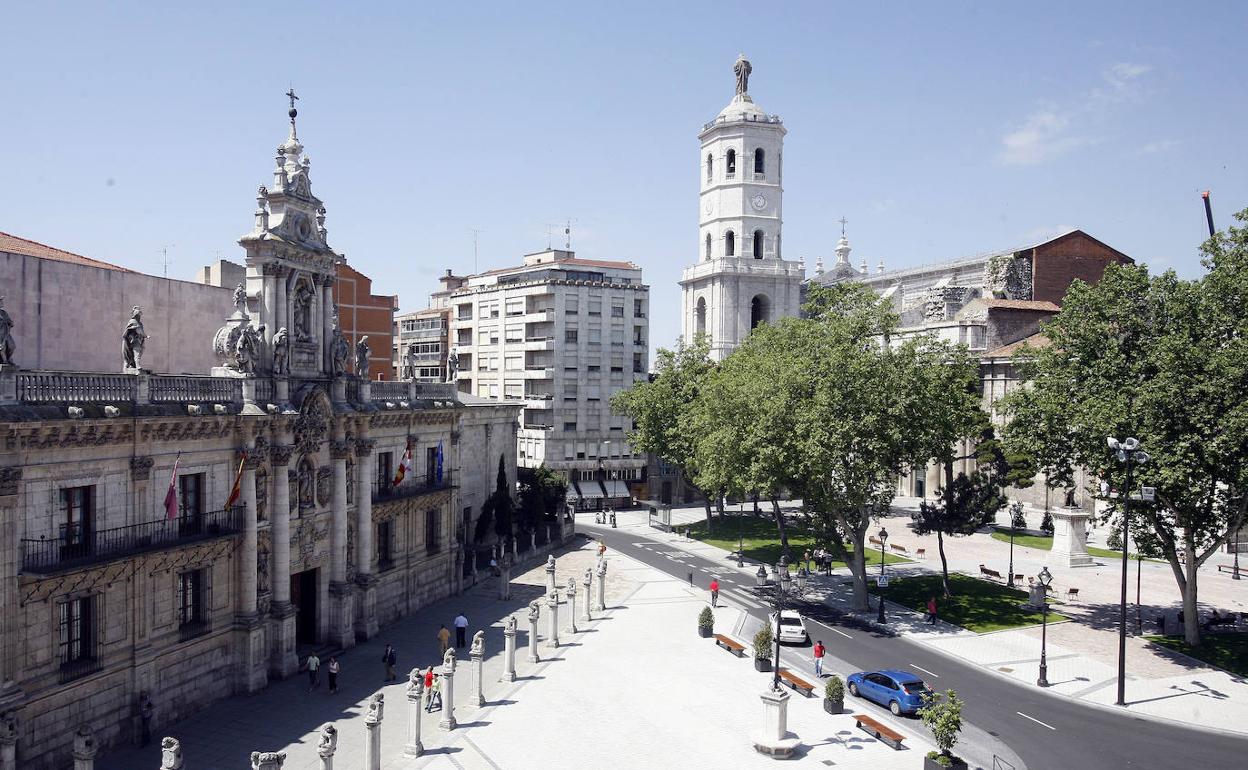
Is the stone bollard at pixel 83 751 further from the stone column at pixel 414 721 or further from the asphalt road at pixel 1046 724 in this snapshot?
the asphalt road at pixel 1046 724

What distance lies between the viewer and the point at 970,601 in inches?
1743

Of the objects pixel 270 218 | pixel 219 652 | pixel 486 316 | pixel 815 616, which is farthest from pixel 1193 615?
pixel 486 316

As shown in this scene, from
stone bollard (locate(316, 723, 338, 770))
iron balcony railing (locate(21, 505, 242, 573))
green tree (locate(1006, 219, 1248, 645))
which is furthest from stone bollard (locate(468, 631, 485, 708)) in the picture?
green tree (locate(1006, 219, 1248, 645))

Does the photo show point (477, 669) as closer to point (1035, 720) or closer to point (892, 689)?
point (892, 689)

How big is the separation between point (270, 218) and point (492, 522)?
28.2 m

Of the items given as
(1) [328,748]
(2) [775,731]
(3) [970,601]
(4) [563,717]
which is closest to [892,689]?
(2) [775,731]

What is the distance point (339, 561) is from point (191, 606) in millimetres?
7448

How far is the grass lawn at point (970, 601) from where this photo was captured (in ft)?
134

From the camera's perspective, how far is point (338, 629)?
35.2 meters

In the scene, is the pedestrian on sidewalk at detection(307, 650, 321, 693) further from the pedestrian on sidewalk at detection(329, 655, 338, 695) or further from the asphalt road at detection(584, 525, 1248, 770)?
the asphalt road at detection(584, 525, 1248, 770)

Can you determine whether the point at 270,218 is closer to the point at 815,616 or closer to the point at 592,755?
the point at 592,755

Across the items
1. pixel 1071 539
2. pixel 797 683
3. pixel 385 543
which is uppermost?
pixel 385 543

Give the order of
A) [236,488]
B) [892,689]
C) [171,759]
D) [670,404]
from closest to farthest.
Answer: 1. [171,759]
2. [236,488]
3. [892,689]
4. [670,404]

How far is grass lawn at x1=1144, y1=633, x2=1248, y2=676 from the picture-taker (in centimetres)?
3444
